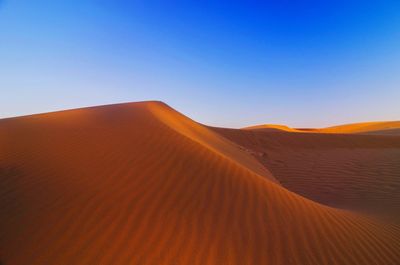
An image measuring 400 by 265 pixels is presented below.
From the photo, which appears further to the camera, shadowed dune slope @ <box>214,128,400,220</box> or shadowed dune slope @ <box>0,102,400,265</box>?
shadowed dune slope @ <box>214,128,400,220</box>

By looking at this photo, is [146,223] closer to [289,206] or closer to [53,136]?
[289,206]

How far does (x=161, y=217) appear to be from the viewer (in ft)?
9.69

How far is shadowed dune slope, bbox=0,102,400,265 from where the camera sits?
2.46m

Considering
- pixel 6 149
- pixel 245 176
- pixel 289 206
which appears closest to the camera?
pixel 289 206

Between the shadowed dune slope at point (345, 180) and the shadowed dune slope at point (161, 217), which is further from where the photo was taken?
the shadowed dune slope at point (345, 180)

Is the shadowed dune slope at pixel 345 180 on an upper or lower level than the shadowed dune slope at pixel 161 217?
lower

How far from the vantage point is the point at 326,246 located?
2.79 meters

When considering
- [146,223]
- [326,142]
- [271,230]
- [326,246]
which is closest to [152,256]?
[146,223]

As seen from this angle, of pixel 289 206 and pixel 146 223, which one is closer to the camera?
pixel 146 223

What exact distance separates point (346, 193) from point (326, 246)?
3798 mm

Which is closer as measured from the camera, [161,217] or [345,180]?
[161,217]

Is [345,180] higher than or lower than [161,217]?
lower

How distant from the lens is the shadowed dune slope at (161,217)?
2.46 m

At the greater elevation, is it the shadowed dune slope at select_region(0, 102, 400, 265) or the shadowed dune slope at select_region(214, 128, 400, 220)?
the shadowed dune slope at select_region(0, 102, 400, 265)
